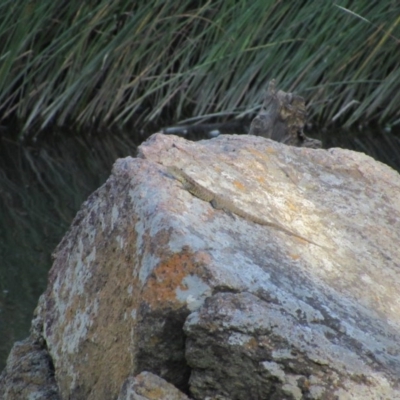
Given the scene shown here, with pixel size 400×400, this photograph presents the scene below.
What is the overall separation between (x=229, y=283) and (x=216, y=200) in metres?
0.34

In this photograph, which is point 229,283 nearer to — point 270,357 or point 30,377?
point 270,357

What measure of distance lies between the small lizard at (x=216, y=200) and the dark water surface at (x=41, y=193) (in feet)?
5.04

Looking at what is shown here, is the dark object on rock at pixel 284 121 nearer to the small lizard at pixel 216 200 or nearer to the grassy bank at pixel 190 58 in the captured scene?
the small lizard at pixel 216 200

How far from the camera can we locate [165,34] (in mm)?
5973

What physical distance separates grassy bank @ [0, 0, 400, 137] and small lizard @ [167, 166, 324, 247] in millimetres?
3589

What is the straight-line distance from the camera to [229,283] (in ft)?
5.74

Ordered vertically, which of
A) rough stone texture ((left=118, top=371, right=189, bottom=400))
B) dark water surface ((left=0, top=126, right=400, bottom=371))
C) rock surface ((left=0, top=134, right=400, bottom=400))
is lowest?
dark water surface ((left=0, top=126, right=400, bottom=371))

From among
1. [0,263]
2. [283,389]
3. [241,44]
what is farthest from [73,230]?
[241,44]

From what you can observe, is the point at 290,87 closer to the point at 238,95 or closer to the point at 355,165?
the point at 238,95

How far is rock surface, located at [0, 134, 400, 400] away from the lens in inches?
65.3

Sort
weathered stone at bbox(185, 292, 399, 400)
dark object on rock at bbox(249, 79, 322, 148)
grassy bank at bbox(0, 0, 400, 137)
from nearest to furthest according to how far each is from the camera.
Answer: weathered stone at bbox(185, 292, 399, 400), dark object on rock at bbox(249, 79, 322, 148), grassy bank at bbox(0, 0, 400, 137)

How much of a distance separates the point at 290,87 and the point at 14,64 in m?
1.90

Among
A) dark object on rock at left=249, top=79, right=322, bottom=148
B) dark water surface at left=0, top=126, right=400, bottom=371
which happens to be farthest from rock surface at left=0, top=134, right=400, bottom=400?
dark water surface at left=0, top=126, right=400, bottom=371

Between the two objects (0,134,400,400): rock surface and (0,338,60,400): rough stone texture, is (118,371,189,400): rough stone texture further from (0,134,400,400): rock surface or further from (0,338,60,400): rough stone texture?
(0,338,60,400): rough stone texture
